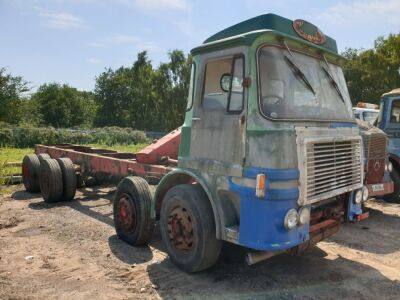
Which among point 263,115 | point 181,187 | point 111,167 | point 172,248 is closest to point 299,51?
point 263,115

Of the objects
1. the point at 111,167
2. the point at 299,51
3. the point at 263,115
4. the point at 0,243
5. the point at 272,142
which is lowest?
the point at 0,243

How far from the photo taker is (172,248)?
4555 millimetres

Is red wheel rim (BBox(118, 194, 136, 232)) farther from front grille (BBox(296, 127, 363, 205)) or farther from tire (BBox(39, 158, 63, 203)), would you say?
tire (BBox(39, 158, 63, 203))

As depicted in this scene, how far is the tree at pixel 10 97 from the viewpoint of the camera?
122 feet

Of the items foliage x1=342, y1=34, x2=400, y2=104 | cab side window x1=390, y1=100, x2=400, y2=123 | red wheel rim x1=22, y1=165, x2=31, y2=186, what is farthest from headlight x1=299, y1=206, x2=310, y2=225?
foliage x1=342, y1=34, x2=400, y2=104

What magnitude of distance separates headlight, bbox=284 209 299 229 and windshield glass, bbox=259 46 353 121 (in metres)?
0.90

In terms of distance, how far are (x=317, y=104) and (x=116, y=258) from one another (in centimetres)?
306

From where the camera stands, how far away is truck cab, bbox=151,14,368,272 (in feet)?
12.0

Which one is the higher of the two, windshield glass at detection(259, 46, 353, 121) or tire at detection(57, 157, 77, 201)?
windshield glass at detection(259, 46, 353, 121)

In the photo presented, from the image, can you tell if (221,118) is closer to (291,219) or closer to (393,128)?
(291,219)

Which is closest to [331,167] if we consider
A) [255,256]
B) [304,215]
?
[304,215]

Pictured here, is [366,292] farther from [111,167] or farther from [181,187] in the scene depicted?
[111,167]

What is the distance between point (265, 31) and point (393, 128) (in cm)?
613

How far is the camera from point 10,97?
38.6m
